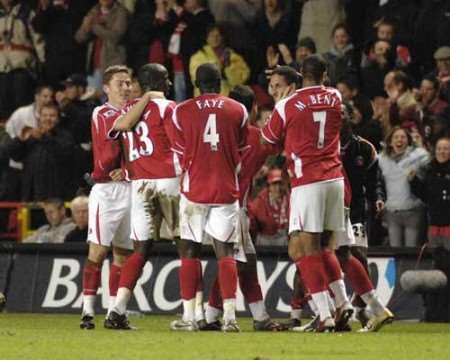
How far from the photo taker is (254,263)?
1518 centimetres

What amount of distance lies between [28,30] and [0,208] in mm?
3473

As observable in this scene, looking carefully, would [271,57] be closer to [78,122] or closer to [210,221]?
[78,122]

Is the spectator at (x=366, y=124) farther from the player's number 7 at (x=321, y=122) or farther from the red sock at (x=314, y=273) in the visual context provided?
the red sock at (x=314, y=273)

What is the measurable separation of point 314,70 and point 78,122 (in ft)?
26.9

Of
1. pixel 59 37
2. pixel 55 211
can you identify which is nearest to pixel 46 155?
pixel 55 211

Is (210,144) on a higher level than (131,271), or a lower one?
higher

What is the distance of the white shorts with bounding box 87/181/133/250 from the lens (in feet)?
51.1

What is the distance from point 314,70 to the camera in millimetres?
14320

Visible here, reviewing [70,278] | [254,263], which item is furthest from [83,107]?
[254,263]

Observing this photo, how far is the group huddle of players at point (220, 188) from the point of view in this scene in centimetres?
1436

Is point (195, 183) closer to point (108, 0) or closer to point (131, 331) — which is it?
point (131, 331)

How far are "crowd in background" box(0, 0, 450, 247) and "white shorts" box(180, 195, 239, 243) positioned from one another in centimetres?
443

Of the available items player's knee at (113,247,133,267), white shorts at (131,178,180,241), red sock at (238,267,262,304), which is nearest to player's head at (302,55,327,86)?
white shorts at (131,178,180,241)

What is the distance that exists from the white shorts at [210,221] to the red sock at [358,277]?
3.76 feet
